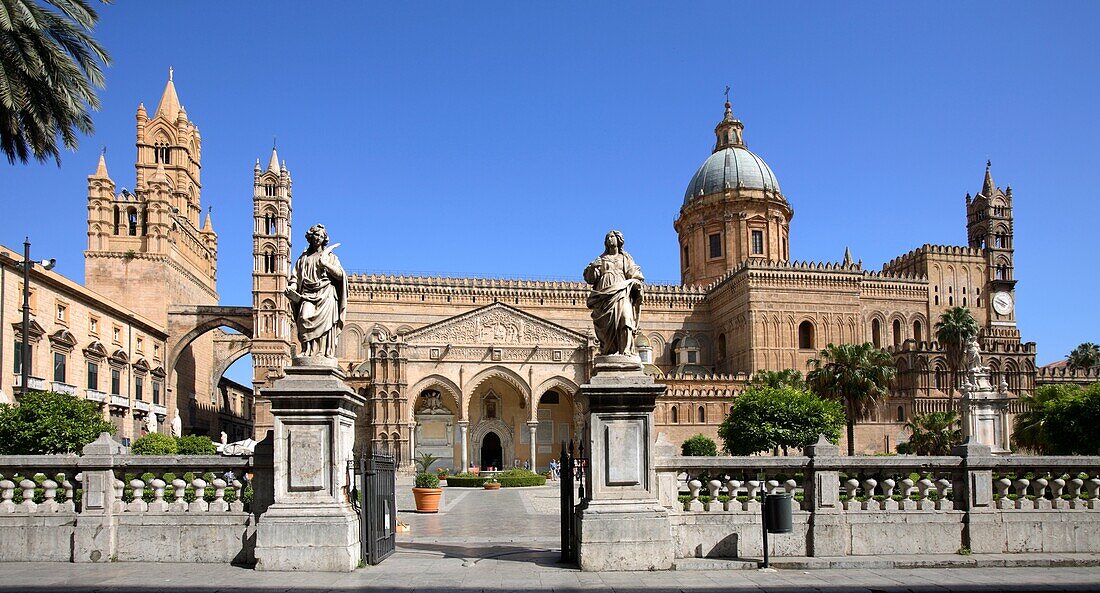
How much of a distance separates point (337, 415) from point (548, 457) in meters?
47.8

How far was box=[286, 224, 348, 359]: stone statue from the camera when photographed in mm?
10523

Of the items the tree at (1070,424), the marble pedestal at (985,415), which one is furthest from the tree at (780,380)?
the marble pedestal at (985,415)

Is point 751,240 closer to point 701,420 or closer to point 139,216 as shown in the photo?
point 701,420

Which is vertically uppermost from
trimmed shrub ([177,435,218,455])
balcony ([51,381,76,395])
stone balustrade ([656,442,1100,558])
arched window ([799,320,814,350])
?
arched window ([799,320,814,350])

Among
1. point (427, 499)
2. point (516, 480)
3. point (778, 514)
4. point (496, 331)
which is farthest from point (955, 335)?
point (778, 514)

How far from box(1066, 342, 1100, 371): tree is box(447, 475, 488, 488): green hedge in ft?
173

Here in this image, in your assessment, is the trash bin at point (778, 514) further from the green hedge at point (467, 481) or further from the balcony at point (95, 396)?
the balcony at point (95, 396)

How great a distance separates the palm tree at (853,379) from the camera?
45.8 metres

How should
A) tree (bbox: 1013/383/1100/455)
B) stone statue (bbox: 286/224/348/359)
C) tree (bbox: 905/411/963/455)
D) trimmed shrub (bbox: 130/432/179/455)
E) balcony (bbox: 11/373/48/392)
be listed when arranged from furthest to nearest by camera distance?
→ tree (bbox: 905/411/963/455), balcony (bbox: 11/373/48/392), tree (bbox: 1013/383/1100/455), trimmed shrub (bbox: 130/432/179/455), stone statue (bbox: 286/224/348/359)

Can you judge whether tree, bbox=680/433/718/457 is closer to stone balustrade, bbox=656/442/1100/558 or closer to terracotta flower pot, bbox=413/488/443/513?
terracotta flower pot, bbox=413/488/443/513

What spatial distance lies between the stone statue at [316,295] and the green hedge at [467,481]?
29.8 m

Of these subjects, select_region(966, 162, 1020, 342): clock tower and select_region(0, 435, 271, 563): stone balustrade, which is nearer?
select_region(0, 435, 271, 563): stone balustrade

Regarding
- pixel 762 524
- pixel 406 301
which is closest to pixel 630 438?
pixel 762 524

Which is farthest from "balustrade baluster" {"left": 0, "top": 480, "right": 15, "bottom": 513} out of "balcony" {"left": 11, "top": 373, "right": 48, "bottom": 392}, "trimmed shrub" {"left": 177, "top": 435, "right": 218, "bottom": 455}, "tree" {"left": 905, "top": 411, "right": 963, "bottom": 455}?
"tree" {"left": 905, "top": 411, "right": 963, "bottom": 455}
